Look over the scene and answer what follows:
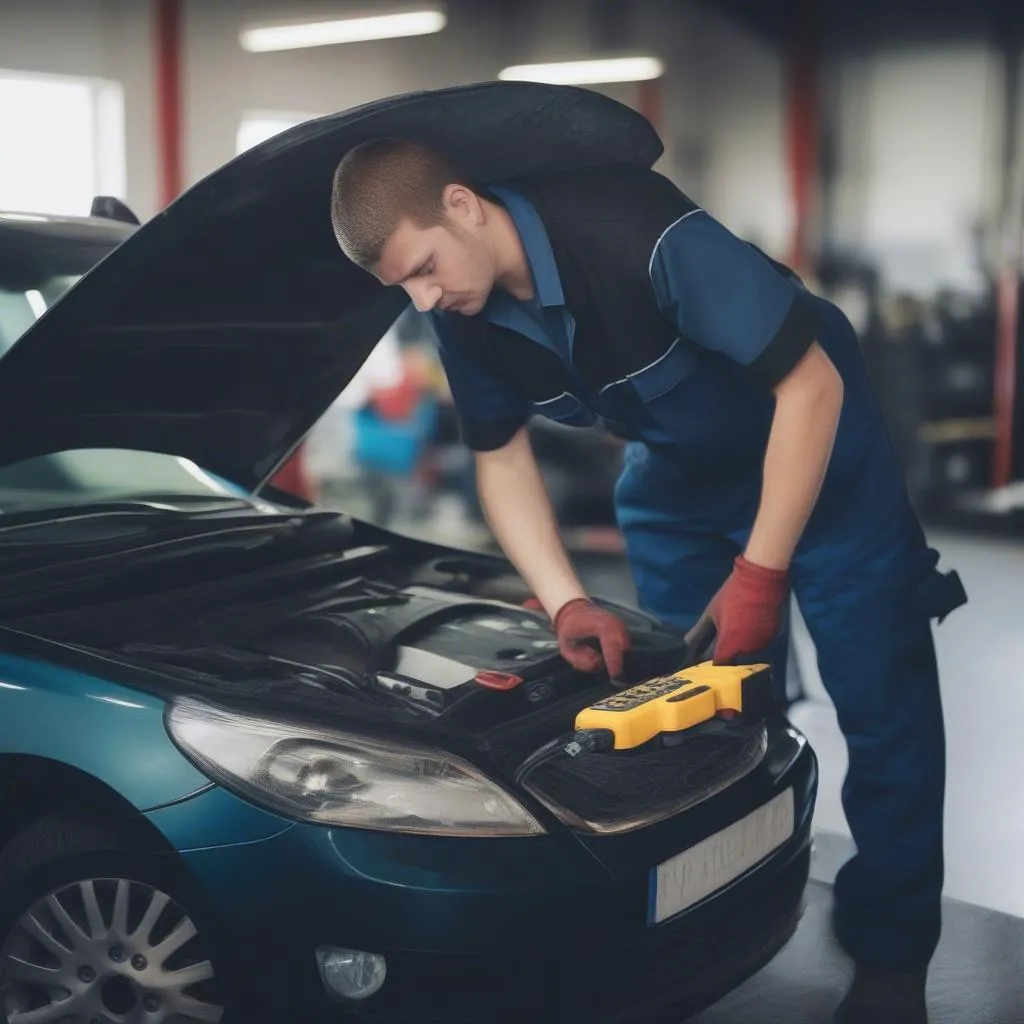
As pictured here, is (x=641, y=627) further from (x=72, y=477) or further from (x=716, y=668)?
(x=72, y=477)

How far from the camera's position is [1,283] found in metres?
2.46

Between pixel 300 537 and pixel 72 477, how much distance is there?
0.43 metres

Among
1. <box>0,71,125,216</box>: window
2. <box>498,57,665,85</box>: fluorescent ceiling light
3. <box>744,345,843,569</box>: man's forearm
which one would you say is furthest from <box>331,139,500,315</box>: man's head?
<box>498,57,665,85</box>: fluorescent ceiling light

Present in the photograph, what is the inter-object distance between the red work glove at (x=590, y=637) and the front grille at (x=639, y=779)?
0.21 metres

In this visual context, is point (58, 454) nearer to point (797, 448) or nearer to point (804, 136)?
point (797, 448)

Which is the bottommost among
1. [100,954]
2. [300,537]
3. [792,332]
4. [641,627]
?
[100,954]

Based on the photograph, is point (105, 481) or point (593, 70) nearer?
point (105, 481)

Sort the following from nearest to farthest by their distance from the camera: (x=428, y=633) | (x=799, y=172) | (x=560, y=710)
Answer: (x=560, y=710), (x=428, y=633), (x=799, y=172)

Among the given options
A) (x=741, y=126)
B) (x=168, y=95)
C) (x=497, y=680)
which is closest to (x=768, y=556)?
(x=497, y=680)

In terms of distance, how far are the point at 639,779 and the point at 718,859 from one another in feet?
0.50

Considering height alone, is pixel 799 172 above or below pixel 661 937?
above

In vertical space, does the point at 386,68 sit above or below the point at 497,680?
above

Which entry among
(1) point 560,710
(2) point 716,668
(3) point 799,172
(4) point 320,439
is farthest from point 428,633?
(3) point 799,172

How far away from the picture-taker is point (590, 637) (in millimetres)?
2316
